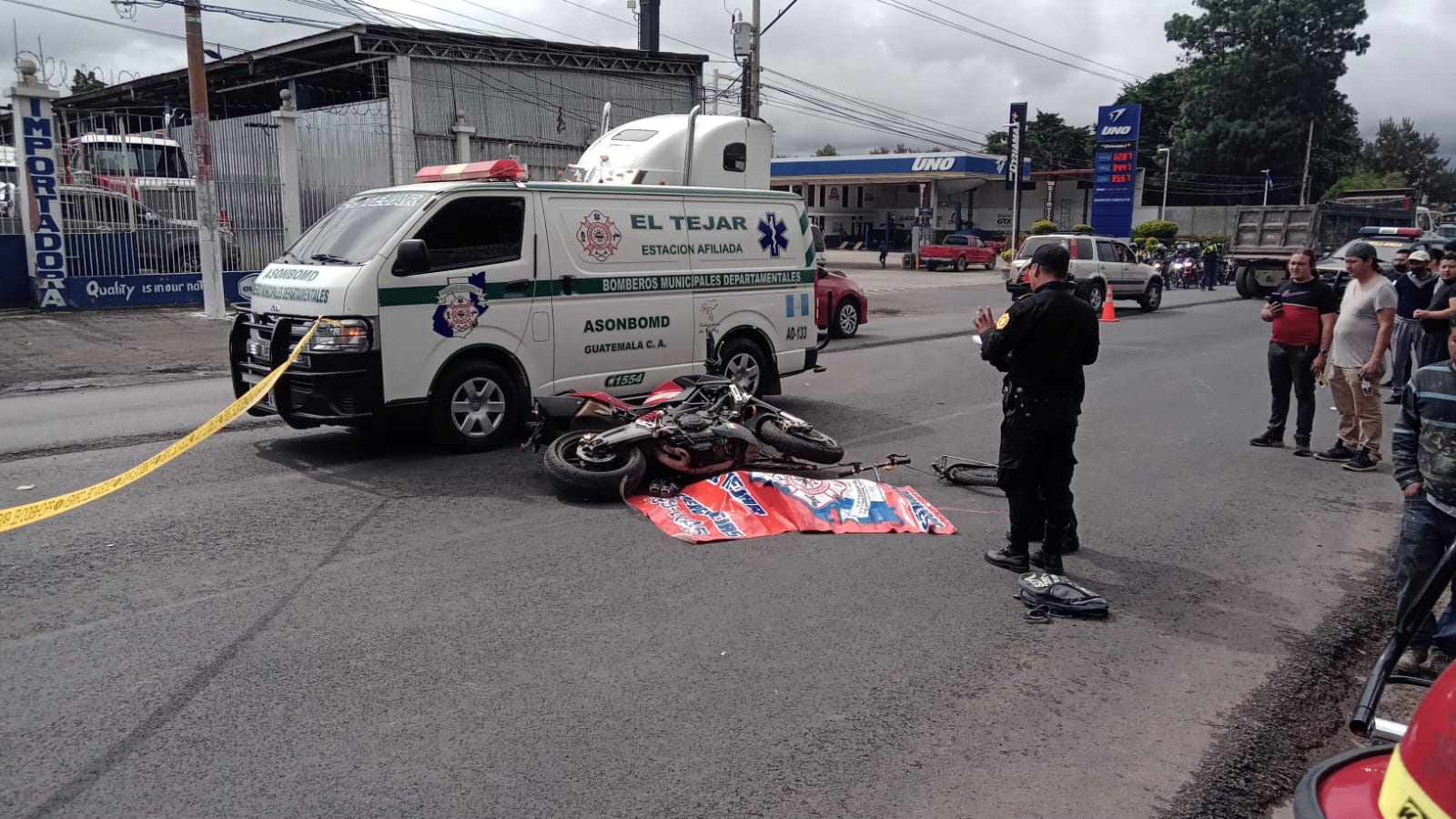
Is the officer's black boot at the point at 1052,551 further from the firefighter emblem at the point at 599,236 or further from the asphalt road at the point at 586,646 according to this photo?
the firefighter emblem at the point at 599,236

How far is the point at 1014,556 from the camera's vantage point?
19.0 feet

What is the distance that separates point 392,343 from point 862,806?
542cm

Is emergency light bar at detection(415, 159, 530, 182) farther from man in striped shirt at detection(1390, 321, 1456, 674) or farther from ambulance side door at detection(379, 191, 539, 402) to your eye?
man in striped shirt at detection(1390, 321, 1456, 674)

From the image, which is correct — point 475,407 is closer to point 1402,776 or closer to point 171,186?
point 1402,776

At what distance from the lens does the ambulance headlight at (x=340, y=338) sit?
24.2ft

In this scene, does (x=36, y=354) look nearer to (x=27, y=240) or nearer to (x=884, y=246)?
(x=27, y=240)

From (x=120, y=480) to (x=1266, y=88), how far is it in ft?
235

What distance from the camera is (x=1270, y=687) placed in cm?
443

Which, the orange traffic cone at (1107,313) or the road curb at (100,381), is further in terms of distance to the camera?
the orange traffic cone at (1107,313)

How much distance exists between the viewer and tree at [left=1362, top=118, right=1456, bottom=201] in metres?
105

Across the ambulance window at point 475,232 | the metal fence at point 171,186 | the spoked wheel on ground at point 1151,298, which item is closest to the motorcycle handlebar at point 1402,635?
the ambulance window at point 475,232

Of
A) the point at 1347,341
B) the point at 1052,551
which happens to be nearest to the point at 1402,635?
the point at 1052,551

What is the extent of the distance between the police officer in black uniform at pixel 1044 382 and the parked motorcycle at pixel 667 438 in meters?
2.24

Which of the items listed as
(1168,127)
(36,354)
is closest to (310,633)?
(36,354)
